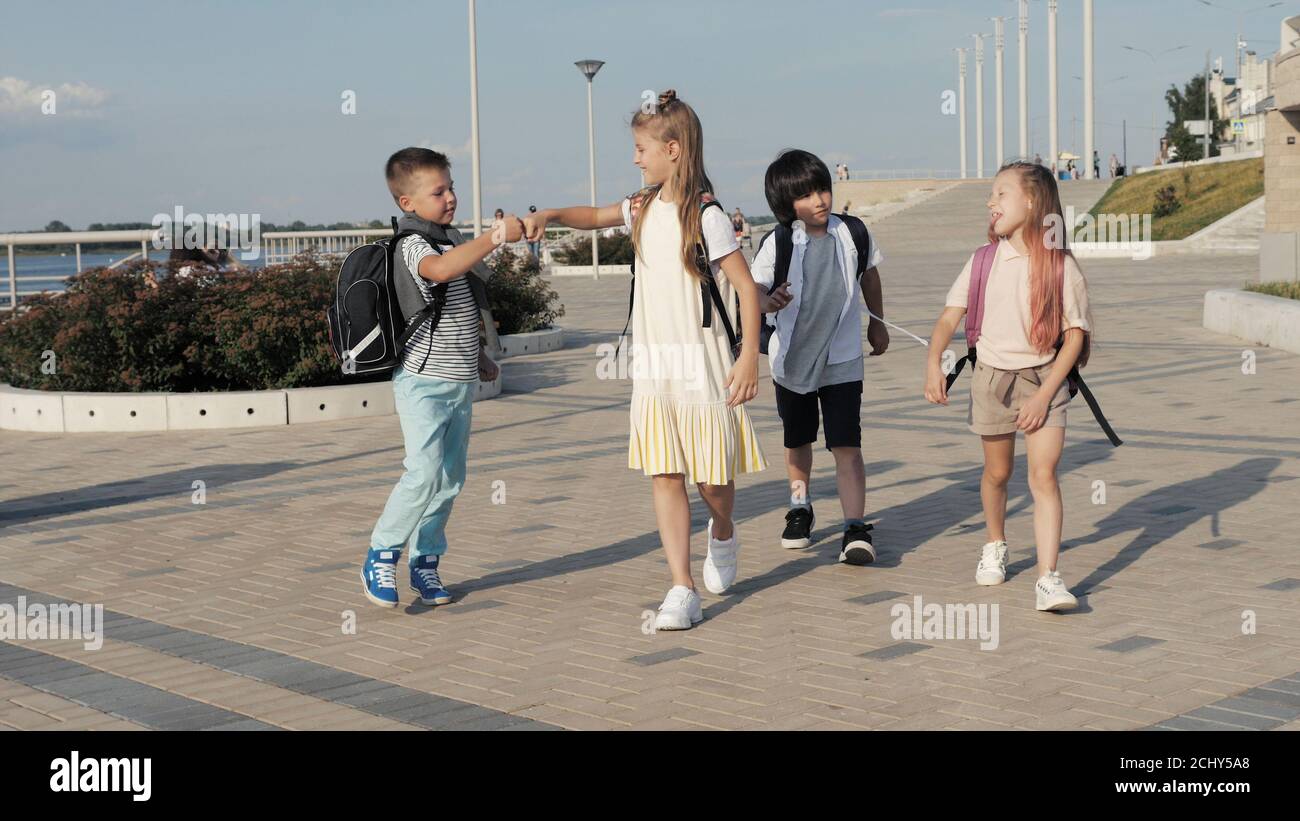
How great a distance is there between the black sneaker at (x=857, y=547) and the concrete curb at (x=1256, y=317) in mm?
9662

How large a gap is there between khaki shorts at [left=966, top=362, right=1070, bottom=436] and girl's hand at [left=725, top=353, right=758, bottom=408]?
978mm

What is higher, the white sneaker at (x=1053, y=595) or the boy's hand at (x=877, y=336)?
the boy's hand at (x=877, y=336)

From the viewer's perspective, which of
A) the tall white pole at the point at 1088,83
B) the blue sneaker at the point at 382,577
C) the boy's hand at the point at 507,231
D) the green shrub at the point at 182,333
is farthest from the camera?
the tall white pole at the point at 1088,83

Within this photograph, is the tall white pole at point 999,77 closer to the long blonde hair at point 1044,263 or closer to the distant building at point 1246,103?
the distant building at point 1246,103

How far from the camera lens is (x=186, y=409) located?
40.2 feet

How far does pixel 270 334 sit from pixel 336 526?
498 centimetres

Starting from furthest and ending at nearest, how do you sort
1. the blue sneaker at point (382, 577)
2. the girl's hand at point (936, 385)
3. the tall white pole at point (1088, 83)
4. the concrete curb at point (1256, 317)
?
the tall white pole at point (1088, 83) → the concrete curb at point (1256, 317) → the blue sneaker at point (382, 577) → the girl's hand at point (936, 385)

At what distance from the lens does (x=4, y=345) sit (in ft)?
44.2

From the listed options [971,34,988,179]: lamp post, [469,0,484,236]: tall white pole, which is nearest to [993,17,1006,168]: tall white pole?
[971,34,988,179]: lamp post

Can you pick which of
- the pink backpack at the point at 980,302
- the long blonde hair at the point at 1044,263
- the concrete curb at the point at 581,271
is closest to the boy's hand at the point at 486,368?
the pink backpack at the point at 980,302

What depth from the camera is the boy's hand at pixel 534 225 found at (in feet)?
17.0

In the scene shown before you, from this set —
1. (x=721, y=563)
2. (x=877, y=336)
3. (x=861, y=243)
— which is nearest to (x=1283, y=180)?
(x=877, y=336)

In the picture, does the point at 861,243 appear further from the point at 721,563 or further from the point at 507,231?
the point at 507,231

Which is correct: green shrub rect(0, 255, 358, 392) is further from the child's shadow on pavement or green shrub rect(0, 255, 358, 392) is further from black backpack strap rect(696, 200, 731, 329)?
black backpack strap rect(696, 200, 731, 329)
